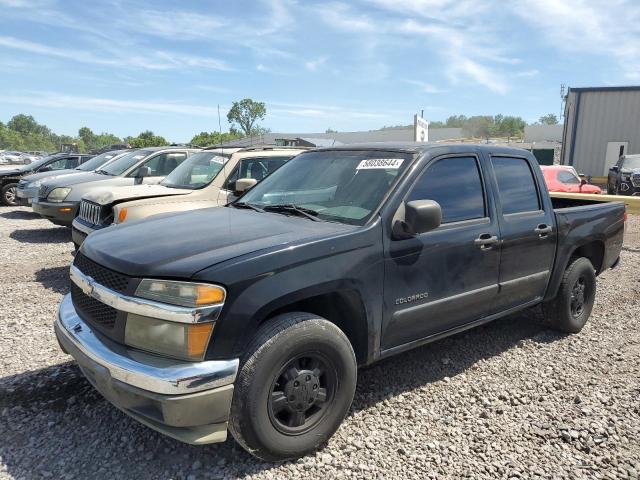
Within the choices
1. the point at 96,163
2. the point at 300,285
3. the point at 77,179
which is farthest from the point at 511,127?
the point at 300,285

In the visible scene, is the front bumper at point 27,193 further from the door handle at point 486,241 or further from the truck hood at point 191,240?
the door handle at point 486,241

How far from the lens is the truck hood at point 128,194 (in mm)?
6016

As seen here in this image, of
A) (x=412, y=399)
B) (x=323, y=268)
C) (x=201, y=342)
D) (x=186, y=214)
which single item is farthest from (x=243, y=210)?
(x=412, y=399)

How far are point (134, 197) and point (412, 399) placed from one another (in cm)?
431

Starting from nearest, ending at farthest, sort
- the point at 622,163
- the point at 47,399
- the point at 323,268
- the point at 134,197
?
the point at 323,268 < the point at 47,399 < the point at 134,197 < the point at 622,163

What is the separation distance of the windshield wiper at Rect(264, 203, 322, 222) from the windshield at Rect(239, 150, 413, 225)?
0.03 metres

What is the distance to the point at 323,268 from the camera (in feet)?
9.02

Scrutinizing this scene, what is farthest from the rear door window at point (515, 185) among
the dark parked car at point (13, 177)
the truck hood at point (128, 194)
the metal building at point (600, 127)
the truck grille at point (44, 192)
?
the metal building at point (600, 127)

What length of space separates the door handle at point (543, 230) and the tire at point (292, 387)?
2179 mm

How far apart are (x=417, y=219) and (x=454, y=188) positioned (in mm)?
814

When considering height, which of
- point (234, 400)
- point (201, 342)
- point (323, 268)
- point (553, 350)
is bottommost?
point (553, 350)

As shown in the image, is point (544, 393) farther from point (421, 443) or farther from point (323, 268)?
point (323, 268)

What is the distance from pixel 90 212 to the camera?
244 inches

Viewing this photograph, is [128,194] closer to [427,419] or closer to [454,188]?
[454,188]
